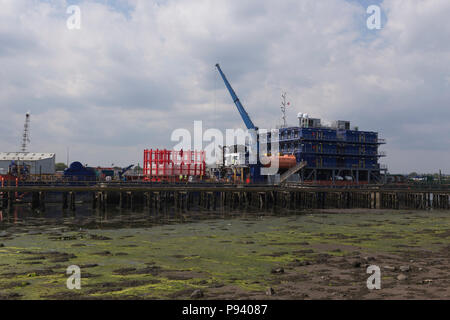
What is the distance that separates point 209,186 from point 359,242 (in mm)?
34636

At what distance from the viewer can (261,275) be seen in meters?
18.7

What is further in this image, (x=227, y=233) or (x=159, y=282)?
(x=227, y=233)

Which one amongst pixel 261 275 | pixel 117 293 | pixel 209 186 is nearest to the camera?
pixel 117 293

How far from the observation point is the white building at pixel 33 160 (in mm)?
102750

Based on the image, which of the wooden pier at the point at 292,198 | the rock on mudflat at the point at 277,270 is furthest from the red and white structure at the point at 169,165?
the rock on mudflat at the point at 277,270

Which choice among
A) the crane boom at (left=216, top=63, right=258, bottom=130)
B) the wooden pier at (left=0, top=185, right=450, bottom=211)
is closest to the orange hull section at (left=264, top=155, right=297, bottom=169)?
the crane boom at (left=216, top=63, right=258, bottom=130)

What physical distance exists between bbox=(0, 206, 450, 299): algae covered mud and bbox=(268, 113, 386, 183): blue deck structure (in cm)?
5290

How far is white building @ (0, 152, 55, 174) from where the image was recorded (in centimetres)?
10275

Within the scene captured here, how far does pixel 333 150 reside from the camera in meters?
93.9

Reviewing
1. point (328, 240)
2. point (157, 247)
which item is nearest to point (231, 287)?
point (157, 247)

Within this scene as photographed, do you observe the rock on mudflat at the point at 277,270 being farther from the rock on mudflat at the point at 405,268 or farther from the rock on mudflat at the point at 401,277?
the rock on mudflat at the point at 405,268

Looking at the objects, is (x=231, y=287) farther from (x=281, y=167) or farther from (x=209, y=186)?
(x=281, y=167)

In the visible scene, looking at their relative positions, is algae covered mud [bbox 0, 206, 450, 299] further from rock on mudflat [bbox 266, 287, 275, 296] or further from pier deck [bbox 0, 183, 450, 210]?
pier deck [bbox 0, 183, 450, 210]
